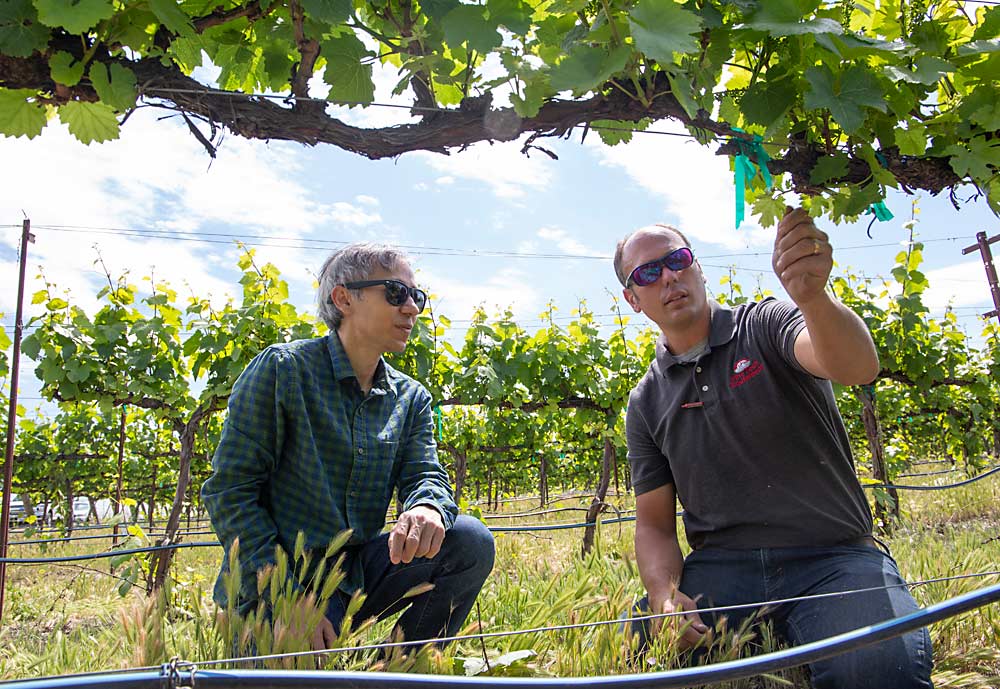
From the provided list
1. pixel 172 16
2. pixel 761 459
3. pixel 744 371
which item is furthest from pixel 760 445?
pixel 172 16

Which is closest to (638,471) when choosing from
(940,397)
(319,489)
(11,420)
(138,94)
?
(319,489)

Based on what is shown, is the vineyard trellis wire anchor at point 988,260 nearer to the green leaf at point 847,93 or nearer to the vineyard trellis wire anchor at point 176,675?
the green leaf at point 847,93

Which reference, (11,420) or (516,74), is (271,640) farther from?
(11,420)

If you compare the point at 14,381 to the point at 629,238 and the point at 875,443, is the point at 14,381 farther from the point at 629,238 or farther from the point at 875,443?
the point at 875,443

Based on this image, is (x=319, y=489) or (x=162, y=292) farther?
(x=162, y=292)

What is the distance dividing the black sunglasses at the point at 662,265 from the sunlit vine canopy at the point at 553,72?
61 cm

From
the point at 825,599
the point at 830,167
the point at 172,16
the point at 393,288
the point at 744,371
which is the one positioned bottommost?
the point at 825,599

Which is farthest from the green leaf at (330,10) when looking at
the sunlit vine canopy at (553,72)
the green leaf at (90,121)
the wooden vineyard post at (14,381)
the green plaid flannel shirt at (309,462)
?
the wooden vineyard post at (14,381)

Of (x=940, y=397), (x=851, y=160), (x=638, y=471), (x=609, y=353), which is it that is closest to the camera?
(x=851, y=160)

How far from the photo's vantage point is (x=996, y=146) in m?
1.57

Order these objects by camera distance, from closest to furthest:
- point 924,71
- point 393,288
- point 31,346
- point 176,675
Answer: point 176,675 → point 924,71 → point 393,288 → point 31,346

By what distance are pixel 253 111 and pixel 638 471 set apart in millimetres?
1735

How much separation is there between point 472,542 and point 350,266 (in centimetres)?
100

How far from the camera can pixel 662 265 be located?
2.34 metres
